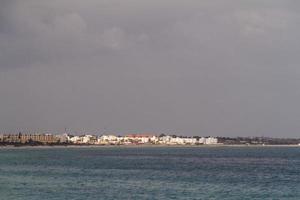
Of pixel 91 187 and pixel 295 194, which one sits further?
pixel 91 187

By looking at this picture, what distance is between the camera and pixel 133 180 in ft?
239

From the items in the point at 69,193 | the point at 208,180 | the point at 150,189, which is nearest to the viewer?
the point at 69,193

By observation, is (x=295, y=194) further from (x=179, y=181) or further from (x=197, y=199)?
(x=179, y=181)

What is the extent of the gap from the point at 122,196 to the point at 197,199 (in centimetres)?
→ 692

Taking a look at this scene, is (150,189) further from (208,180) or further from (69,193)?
(208,180)

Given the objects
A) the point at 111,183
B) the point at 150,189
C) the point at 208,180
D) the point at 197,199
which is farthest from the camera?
the point at 208,180

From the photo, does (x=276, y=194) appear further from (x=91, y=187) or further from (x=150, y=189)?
(x=91, y=187)

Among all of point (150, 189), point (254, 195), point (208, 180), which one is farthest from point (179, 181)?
point (254, 195)

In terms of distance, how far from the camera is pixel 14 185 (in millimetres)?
64250

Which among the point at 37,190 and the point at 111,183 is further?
the point at 111,183

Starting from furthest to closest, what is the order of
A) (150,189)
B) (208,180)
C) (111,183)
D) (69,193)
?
1. (208,180)
2. (111,183)
3. (150,189)
4. (69,193)

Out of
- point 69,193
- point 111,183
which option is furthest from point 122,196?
point 111,183

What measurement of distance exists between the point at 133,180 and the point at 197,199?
69.8 feet

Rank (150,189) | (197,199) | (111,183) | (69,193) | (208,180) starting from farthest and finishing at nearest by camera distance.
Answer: (208,180) → (111,183) → (150,189) → (69,193) → (197,199)
